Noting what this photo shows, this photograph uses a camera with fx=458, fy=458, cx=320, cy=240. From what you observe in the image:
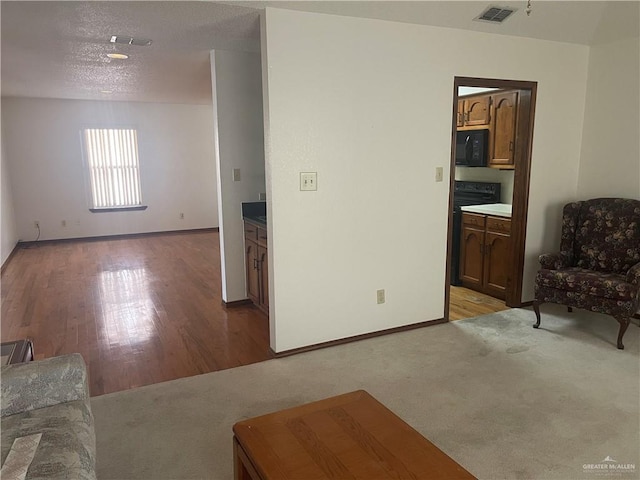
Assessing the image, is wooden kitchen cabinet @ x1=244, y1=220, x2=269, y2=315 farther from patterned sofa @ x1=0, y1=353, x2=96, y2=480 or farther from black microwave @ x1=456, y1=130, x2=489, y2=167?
black microwave @ x1=456, y1=130, x2=489, y2=167

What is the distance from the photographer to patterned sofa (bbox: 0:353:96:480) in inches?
56.3

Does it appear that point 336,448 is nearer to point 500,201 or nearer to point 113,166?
point 500,201

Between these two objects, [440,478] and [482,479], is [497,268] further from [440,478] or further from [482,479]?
[440,478]

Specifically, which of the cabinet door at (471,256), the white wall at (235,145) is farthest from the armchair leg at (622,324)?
the white wall at (235,145)

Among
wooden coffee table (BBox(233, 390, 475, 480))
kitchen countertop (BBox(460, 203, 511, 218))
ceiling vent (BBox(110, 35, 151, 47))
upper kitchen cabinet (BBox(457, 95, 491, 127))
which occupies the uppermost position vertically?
ceiling vent (BBox(110, 35, 151, 47))

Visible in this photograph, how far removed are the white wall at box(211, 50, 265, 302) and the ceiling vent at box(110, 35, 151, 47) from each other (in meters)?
0.58

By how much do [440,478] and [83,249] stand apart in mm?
7051

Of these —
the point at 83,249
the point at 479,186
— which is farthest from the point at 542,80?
the point at 83,249

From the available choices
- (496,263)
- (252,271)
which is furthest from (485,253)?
(252,271)

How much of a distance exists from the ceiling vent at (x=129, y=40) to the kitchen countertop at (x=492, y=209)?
3286mm

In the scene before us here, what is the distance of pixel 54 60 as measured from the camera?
4.22 m

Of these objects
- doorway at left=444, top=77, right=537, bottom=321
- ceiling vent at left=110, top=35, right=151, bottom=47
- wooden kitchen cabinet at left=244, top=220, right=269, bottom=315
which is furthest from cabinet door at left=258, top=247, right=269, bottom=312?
ceiling vent at left=110, top=35, right=151, bottom=47

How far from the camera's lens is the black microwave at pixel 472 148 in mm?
4723

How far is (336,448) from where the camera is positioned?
5.13ft
